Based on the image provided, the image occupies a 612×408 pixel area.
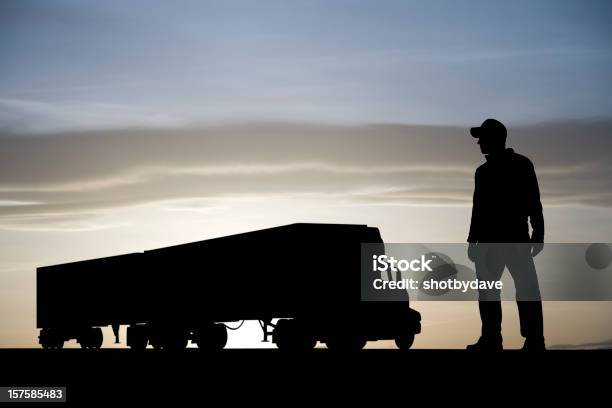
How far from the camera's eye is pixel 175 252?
28672 millimetres

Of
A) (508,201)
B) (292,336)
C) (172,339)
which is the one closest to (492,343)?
(508,201)

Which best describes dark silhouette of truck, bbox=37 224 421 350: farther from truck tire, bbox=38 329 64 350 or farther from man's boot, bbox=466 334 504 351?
man's boot, bbox=466 334 504 351

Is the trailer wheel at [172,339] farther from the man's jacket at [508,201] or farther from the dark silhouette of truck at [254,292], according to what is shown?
the man's jacket at [508,201]

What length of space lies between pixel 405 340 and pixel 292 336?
252 centimetres

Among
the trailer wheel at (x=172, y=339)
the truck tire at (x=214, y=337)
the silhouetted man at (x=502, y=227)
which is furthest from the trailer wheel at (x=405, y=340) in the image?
the silhouetted man at (x=502, y=227)

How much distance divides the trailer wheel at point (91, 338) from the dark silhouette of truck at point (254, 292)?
0.74 meters

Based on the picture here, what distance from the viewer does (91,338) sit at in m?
35.3

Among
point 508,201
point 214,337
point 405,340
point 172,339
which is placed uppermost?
point 172,339

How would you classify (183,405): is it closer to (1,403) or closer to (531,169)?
(1,403)

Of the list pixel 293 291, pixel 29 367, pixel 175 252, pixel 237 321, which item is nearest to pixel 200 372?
pixel 29 367

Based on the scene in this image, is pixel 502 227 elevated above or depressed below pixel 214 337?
below

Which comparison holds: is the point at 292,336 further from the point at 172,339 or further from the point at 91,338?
the point at 91,338

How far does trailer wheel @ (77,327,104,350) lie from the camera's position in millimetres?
35125

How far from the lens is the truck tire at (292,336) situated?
2239 centimetres
